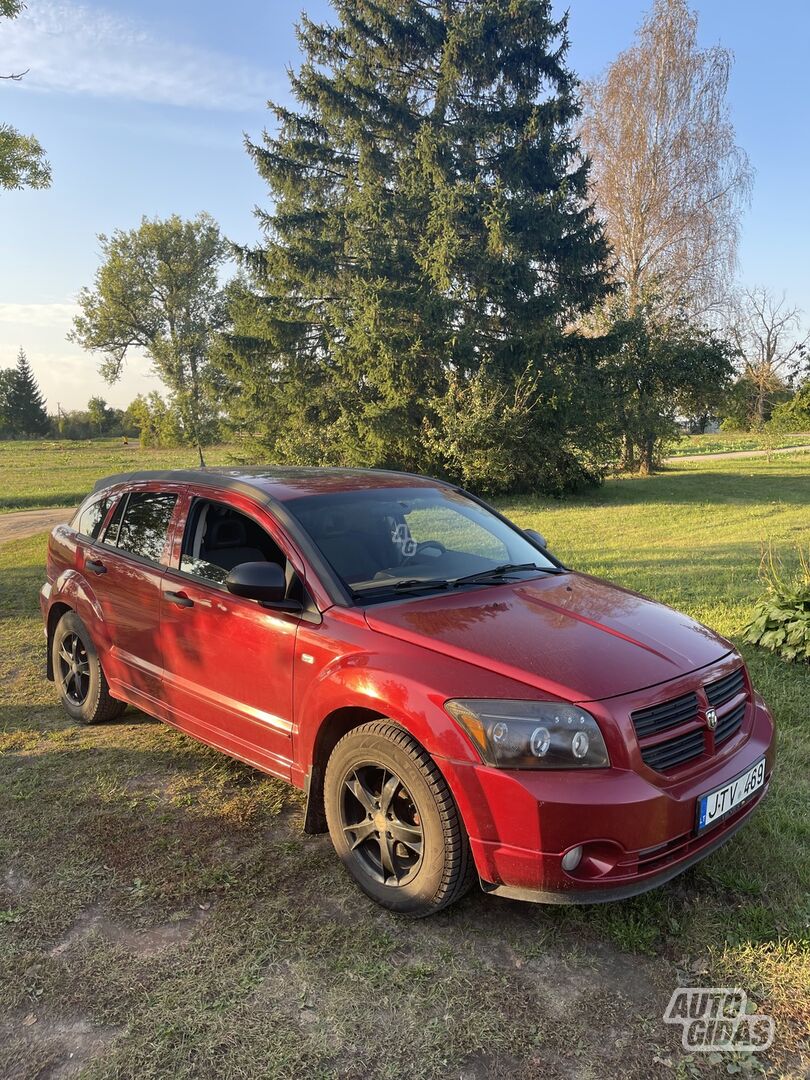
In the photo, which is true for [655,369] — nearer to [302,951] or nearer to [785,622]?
[785,622]

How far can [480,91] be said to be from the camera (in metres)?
20.4

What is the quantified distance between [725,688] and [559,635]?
0.72 meters

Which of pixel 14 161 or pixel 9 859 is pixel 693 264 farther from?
pixel 9 859

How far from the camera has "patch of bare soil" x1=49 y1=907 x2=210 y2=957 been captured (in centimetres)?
268

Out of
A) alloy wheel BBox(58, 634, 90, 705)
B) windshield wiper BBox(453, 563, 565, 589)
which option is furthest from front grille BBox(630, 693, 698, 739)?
alloy wheel BBox(58, 634, 90, 705)

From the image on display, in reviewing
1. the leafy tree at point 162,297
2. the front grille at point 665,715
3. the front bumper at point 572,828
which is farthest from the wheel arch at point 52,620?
the leafy tree at point 162,297

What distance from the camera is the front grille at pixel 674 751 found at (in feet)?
8.42

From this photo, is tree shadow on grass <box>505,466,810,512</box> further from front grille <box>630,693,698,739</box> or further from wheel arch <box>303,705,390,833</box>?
wheel arch <box>303,705,390,833</box>

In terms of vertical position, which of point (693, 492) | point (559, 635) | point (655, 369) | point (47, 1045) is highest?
point (655, 369)

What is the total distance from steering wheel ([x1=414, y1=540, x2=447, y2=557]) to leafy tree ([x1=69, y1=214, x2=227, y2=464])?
39.0 meters

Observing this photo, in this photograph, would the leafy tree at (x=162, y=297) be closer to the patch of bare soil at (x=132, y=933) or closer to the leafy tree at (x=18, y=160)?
the leafy tree at (x=18, y=160)

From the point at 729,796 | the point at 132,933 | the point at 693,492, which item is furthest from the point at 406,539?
the point at 693,492

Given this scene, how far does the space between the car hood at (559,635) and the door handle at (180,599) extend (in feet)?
3.80

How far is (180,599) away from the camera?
3.81m
